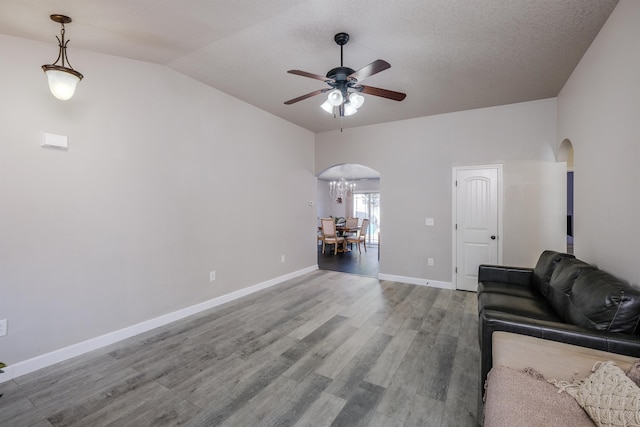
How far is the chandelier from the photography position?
11570 millimetres

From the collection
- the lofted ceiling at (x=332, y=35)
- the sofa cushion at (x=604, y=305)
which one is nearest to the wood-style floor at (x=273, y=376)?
the sofa cushion at (x=604, y=305)

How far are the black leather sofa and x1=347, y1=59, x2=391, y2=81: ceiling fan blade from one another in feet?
6.30

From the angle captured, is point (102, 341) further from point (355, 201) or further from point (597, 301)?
point (355, 201)

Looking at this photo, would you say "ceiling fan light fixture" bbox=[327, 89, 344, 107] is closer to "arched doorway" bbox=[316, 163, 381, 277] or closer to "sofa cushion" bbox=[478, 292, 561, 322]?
"sofa cushion" bbox=[478, 292, 561, 322]

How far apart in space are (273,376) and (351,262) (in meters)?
4.69

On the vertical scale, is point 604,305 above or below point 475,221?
below

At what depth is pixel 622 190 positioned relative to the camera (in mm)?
2031

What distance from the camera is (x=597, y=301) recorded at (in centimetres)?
175

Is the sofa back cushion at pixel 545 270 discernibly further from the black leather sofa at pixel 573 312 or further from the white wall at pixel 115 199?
the white wall at pixel 115 199

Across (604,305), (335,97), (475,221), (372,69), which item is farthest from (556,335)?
(475,221)

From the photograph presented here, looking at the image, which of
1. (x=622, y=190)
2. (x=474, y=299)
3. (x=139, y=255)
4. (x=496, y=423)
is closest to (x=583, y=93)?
(x=622, y=190)

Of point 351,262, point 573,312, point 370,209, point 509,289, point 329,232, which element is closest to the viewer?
point 573,312

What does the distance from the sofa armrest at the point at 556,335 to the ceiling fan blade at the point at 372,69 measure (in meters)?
1.92

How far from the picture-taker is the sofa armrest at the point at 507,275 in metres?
3.12
